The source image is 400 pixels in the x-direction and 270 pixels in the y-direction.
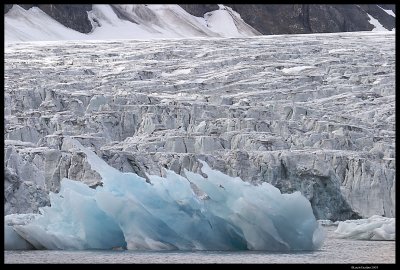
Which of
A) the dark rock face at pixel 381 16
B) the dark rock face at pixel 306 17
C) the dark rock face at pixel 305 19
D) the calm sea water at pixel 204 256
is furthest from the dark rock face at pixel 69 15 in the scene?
the calm sea water at pixel 204 256

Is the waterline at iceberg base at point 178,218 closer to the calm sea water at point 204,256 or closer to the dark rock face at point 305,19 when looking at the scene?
the calm sea water at point 204,256

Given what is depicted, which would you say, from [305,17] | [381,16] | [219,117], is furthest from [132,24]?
[219,117]

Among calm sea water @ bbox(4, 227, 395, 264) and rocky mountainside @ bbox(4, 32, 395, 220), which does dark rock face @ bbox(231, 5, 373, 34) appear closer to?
rocky mountainside @ bbox(4, 32, 395, 220)

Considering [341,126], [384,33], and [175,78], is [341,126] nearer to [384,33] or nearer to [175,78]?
[175,78]

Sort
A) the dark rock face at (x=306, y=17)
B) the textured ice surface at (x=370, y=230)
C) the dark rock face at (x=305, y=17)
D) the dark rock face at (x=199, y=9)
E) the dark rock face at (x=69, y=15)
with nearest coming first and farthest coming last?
the textured ice surface at (x=370, y=230)
the dark rock face at (x=69, y=15)
the dark rock face at (x=305, y=17)
the dark rock face at (x=306, y=17)
the dark rock face at (x=199, y=9)

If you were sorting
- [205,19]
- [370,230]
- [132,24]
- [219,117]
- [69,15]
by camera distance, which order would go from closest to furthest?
1. [370,230]
2. [219,117]
3. [69,15]
4. [132,24]
5. [205,19]

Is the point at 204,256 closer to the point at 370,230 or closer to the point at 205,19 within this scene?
the point at 370,230
